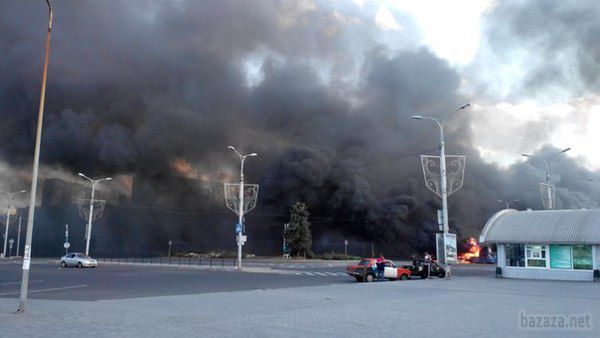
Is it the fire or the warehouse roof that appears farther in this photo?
the fire

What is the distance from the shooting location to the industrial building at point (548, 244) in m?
28.4

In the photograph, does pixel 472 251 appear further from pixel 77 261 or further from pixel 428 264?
pixel 77 261

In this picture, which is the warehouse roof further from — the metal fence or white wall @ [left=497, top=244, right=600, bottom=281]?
the metal fence

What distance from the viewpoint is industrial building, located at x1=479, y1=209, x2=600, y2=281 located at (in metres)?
28.4

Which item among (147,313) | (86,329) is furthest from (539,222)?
(86,329)

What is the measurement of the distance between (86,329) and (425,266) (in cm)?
2565

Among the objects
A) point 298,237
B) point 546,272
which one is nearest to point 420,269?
point 546,272

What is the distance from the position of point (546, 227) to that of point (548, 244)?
1077 mm

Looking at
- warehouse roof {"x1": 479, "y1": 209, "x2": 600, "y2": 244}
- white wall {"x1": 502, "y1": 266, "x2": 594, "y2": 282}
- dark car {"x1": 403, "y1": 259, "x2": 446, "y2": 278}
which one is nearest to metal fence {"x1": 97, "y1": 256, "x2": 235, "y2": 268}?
dark car {"x1": 403, "y1": 259, "x2": 446, "y2": 278}

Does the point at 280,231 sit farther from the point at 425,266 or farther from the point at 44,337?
the point at 44,337

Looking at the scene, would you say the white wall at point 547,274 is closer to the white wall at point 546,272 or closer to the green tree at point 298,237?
the white wall at point 546,272

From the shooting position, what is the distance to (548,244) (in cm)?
2988

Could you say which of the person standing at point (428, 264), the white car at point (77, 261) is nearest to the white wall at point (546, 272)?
the person standing at point (428, 264)

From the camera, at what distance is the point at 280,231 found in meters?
93.2
